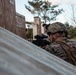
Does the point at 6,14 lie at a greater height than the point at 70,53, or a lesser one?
greater

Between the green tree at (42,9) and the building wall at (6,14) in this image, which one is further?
the green tree at (42,9)

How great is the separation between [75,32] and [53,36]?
67.9 feet

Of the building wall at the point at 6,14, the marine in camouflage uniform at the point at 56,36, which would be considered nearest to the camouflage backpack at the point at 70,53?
the marine in camouflage uniform at the point at 56,36

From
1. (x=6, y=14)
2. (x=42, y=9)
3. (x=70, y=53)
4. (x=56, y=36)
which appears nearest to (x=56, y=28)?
(x=56, y=36)

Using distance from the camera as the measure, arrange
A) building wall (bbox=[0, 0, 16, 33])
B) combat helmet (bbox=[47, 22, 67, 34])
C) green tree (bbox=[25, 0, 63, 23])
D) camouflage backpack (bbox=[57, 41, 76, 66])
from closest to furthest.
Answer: camouflage backpack (bbox=[57, 41, 76, 66]), combat helmet (bbox=[47, 22, 67, 34]), building wall (bbox=[0, 0, 16, 33]), green tree (bbox=[25, 0, 63, 23])

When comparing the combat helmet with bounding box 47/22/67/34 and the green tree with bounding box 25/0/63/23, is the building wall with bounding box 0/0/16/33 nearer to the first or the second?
the combat helmet with bounding box 47/22/67/34

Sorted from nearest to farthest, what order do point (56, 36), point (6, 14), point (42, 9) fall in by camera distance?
point (56, 36), point (6, 14), point (42, 9)

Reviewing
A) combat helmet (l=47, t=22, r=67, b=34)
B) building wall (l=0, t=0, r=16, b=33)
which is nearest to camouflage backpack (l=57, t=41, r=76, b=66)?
combat helmet (l=47, t=22, r=67, b=34)

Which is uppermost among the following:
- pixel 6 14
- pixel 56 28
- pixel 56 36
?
pixel 6 14

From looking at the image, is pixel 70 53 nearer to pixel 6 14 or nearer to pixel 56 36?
pixel 56 36

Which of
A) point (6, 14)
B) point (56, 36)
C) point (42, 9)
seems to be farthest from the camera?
point (42, 9)

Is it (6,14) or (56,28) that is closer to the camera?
(56,28)

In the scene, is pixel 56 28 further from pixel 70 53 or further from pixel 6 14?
pixel 6 14

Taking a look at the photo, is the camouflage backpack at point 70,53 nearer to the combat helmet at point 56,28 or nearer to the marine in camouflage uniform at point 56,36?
the marine in camouflage uniform at point 56,36
